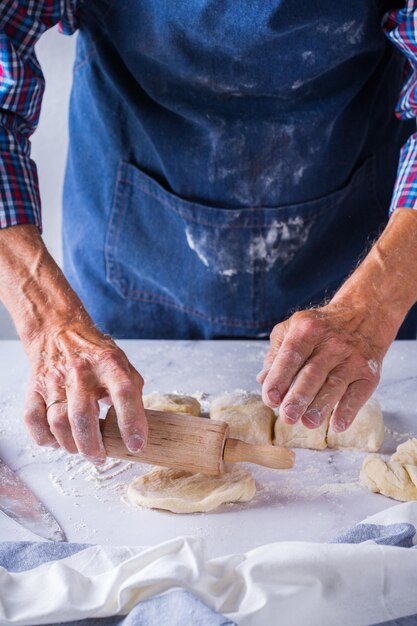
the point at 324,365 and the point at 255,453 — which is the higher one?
the point at 324,365

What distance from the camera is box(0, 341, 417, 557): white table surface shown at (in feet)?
4.72

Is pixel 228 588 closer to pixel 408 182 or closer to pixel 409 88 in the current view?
pixel 408 182

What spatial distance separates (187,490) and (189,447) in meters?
0.09

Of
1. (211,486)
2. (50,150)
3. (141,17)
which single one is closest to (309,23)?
(141,17)

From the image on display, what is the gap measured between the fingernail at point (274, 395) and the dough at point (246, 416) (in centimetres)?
23

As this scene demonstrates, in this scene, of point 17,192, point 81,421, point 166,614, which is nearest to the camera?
point 166,614

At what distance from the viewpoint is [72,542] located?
1394 millimetres

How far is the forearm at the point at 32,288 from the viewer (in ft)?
5.46

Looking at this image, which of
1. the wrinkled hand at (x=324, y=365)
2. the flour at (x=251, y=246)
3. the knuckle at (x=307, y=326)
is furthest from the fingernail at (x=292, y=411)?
the flour at (x=251, y=246)

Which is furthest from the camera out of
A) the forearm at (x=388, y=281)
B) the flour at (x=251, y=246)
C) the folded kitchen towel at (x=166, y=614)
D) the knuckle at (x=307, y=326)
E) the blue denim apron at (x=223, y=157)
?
the flour at (x=251, y=246)

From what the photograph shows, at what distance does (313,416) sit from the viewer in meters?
1.46

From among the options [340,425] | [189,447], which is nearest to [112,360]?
[189,447]

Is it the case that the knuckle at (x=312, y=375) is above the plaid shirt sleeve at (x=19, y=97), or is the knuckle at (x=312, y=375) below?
below

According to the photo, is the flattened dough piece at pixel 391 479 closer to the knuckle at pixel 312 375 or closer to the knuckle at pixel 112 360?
the knuckle at pixel 312 375
